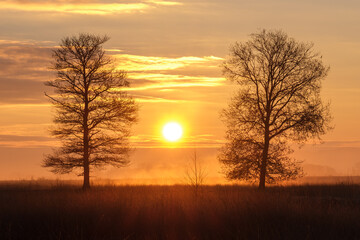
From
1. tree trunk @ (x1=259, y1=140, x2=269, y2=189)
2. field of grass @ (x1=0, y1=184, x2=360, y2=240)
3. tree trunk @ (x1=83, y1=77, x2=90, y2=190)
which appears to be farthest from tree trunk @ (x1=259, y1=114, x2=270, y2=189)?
field of grass @ (x1=0, y1=184, x2=360, y2=240)

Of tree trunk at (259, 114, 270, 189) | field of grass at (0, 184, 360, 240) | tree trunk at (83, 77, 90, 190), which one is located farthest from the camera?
tree trunk at (83, 77, 90, 190)

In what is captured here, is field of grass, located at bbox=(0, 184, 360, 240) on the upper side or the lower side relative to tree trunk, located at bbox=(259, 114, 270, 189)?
lower

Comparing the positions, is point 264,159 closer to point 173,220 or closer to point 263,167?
point 263,167

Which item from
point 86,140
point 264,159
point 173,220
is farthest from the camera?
point 86,140

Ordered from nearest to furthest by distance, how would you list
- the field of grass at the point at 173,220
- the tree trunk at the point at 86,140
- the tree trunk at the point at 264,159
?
the field of grass at the point at 173,220, the tree trunk at the point at 264,159, the tree trunk at the point at 86,140

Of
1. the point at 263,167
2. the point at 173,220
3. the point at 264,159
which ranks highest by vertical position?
the point at 264,159

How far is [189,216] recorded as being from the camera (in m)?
15.8

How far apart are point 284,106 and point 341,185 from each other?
253 inches

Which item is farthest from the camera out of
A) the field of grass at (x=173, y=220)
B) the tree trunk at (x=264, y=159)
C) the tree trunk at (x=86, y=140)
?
Answer: the tree trunk at (x=86, y=140)

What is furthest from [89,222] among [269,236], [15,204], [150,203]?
[269,236]

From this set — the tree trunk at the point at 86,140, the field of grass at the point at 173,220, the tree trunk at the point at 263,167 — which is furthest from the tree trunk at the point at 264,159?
the field of grass at the point at 173,220

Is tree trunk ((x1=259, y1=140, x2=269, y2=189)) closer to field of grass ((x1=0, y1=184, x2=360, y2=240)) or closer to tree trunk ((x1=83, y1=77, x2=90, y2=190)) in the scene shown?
tree trunk ((x1=83, y1=77, x2=90, y2=190))

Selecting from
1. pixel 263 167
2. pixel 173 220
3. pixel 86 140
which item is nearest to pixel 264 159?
pixel 263 167

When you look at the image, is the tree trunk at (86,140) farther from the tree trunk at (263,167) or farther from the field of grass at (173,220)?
the field of grass at (173,220)
